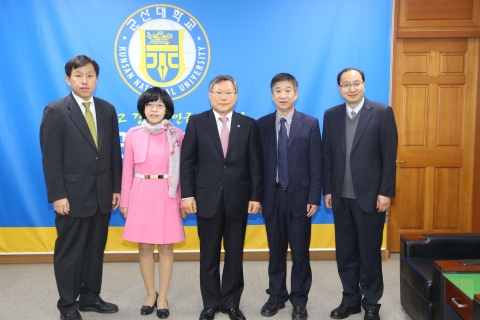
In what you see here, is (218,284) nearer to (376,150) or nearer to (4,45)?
(376,150)

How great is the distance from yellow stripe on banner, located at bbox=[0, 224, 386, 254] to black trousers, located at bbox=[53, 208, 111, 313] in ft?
3.91

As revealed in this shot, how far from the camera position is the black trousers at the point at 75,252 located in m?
2.78

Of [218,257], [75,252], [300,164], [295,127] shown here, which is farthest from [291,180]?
[75,252]

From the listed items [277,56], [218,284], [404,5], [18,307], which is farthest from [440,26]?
[18,307]

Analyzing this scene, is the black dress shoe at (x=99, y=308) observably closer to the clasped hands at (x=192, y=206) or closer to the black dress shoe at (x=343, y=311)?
the clasped hands at (x=192, y=206)

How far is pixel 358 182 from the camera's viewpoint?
2.75 m

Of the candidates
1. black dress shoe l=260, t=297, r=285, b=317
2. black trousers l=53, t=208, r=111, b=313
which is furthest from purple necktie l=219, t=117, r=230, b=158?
black dress shoe l=260, t=297, r=285, b=317

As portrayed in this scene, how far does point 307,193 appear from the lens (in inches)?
110

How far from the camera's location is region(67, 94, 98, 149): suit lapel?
108 inches

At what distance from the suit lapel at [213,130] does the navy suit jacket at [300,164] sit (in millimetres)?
324

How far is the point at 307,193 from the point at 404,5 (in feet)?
7.87

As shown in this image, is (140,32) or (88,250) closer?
(88,250)

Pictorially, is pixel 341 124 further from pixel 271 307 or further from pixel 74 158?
pixel 74 158

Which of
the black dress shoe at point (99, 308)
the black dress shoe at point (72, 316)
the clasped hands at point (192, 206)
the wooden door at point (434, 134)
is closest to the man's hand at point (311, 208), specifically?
the clasped hands at point (192, 206)
